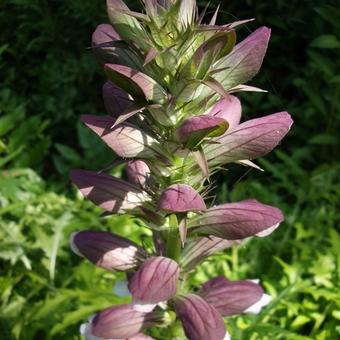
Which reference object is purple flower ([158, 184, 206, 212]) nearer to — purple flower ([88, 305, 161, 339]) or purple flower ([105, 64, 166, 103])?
purple flower ([105, 64, 166, 103])

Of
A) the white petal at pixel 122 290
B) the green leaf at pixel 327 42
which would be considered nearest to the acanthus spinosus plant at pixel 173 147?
the white petal at pixel 122 290

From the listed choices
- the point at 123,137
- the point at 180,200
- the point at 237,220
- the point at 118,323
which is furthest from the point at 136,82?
the point at 118,323

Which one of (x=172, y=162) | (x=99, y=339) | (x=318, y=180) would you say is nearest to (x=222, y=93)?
(x=172, y=162)

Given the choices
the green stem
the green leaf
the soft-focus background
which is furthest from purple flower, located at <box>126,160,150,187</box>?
the green leaf

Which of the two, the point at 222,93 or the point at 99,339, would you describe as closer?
the point at 222,93

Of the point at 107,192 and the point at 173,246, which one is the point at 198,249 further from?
the point at 107,192

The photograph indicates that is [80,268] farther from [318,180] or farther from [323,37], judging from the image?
[323,37]

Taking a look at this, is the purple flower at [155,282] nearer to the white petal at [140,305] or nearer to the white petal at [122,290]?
the white petal at [140,305]
